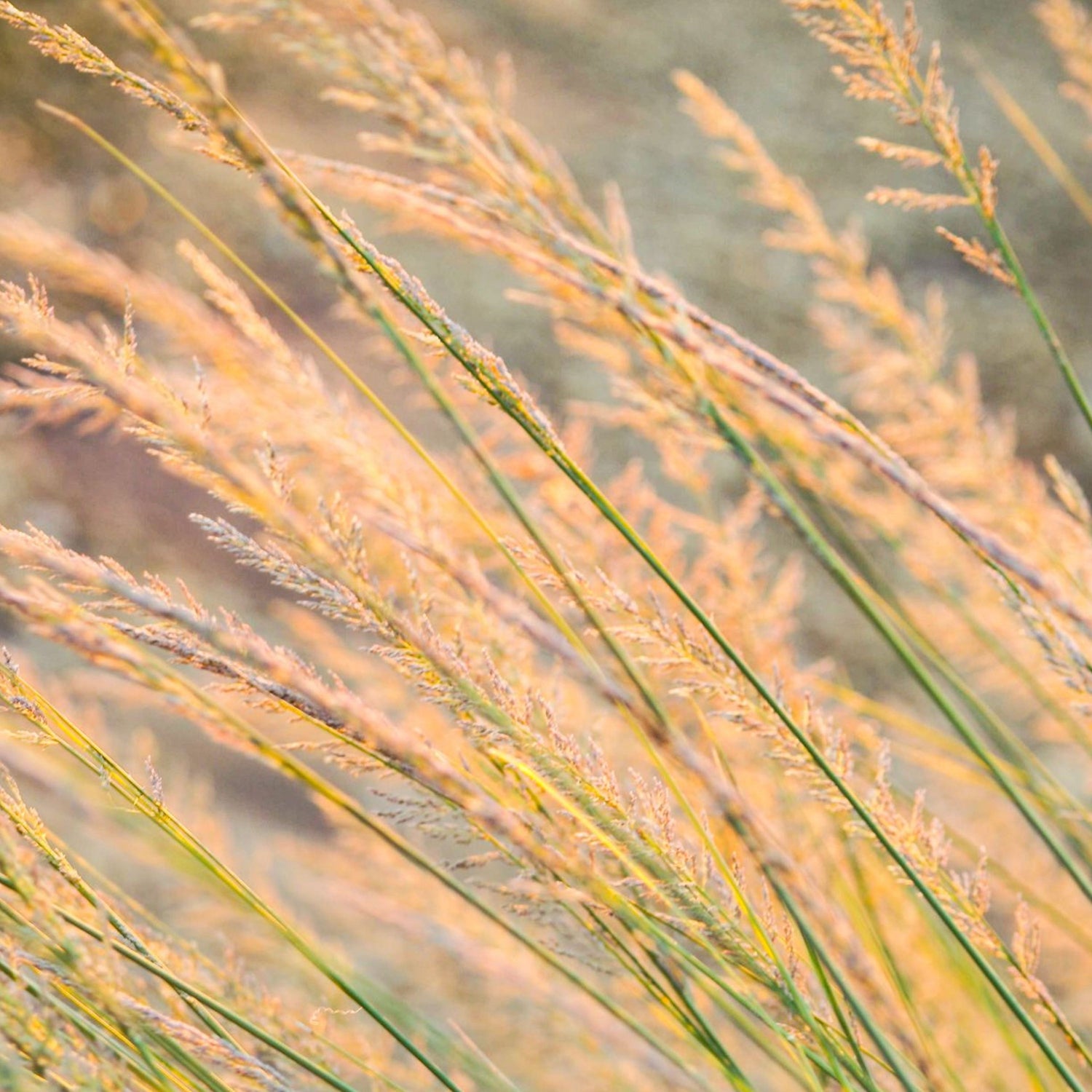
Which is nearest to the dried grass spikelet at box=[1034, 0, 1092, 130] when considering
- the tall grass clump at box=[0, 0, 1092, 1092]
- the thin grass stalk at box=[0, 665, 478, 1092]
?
the tall grass clump at box=[0, 0, 1092, 1092]

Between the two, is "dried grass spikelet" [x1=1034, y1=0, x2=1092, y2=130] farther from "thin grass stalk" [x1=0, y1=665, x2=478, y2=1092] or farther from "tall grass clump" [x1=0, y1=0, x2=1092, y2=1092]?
"thin grass stalk" [x1=0, y1=665, x2=478, y2=1092]

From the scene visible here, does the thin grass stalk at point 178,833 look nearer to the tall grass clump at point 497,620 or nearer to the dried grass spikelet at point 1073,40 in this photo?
the tall grass clump at point 497,620

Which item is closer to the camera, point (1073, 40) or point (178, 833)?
point (178, 833)

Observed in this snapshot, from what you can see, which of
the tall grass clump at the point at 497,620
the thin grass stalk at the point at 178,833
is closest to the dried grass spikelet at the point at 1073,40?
the tall grass clump at the point at 497,620

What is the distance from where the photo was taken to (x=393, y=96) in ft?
1.49

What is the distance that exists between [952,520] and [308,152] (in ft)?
6.66

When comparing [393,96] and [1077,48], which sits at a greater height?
[1077,48]

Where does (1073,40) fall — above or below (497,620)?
above

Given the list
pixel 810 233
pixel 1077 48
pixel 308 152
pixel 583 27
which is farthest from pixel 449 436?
pixel 1077 48

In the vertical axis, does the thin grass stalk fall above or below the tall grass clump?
below

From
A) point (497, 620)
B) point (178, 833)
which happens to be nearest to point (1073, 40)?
point (497, 620)

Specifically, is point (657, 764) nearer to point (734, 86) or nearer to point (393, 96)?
point (393, 96)

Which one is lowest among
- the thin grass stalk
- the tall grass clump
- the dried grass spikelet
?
the thin grass stalk

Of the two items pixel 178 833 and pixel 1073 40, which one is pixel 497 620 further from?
pixel 1073 40
